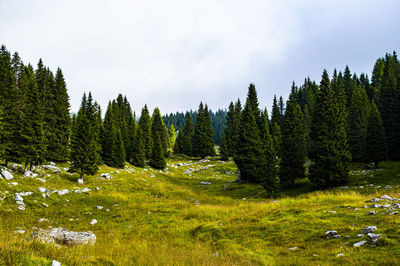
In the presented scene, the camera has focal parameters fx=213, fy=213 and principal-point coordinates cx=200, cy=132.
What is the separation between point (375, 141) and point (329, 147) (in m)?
18.4

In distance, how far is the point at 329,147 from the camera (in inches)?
1252

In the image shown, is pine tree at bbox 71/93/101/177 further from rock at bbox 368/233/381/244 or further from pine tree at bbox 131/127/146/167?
rock at bbox 368/233/381/244

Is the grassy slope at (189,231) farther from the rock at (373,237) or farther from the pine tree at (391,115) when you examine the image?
the pine tree at (391,115)

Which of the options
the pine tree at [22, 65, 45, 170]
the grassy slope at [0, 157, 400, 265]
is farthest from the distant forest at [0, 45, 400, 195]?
the grassy slope at [0, 157, 400, 265]

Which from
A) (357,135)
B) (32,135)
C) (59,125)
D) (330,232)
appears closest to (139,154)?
(59,125)

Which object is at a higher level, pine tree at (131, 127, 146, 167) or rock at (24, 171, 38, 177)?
pine tree at (131, 127, 146, 167)

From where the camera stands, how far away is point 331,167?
102ft

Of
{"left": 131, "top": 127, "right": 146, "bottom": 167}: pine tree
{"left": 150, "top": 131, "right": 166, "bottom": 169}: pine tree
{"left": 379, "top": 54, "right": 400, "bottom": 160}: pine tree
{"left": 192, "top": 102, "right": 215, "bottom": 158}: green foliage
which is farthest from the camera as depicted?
{"left": 192, "top": 102, "right": 215, "bottom": 158}: green foliage

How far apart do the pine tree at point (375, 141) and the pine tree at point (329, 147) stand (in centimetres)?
1432

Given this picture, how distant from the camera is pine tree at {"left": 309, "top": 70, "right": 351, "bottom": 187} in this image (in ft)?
102

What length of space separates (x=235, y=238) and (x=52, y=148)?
4001cm

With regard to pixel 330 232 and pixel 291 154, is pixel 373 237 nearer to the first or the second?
pixel 330 232

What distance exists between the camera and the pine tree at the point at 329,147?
3119cm

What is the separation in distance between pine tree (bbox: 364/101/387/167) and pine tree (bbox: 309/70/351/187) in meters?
14.3
